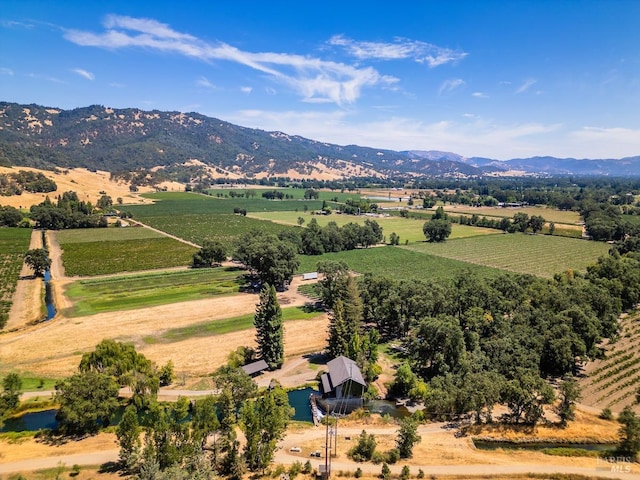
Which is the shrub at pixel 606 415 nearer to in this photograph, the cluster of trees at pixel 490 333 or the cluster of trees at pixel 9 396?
the cluster of trees at pixel 490 333

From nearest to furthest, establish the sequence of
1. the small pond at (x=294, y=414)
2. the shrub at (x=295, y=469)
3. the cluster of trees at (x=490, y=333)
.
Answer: the shrub at (x=295, y=469) → the small pond at (x=294, y=414) → the cluster of trees at (x=490, y=333)

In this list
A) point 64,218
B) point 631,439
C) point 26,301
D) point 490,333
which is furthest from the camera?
point 64,218

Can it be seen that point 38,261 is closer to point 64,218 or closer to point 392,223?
point 64,218

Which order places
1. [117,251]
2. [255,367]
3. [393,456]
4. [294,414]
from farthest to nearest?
[117,251], [255,367], [294,414], [393,456]

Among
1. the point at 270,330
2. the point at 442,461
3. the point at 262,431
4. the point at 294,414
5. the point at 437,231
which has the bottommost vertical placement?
the point at 294,414

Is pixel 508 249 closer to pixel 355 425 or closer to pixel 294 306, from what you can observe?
pixel 294 306

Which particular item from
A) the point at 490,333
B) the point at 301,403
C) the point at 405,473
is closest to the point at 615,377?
the point at 490,333

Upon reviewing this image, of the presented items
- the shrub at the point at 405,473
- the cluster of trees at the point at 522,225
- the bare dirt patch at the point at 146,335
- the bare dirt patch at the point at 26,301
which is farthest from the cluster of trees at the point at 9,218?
the cluster of trees at the point at 522,225
